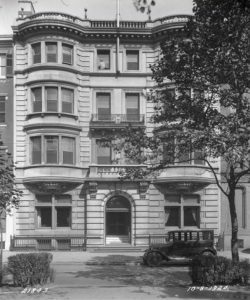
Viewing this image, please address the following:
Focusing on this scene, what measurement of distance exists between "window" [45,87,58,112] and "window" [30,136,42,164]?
7.29 ft

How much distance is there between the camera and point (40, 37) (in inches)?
1222

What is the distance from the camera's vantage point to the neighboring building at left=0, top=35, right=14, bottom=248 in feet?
104

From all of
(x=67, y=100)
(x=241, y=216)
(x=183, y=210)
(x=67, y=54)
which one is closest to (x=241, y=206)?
(x=241, y=216)

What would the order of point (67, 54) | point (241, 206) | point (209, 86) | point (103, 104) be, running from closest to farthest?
point (209, 86)
point (67, 54)
point (241, 206)
point (103, 104)

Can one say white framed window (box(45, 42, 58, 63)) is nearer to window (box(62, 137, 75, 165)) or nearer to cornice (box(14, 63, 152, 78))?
cornice (box(14, 63, 152, 78))

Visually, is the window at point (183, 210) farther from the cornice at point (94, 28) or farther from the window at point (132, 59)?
the cornice at point (94, 28)

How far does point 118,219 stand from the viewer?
1253 inches

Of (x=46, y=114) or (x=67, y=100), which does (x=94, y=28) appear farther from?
(x=46, y=114)

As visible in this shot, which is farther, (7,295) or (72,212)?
(72,212)

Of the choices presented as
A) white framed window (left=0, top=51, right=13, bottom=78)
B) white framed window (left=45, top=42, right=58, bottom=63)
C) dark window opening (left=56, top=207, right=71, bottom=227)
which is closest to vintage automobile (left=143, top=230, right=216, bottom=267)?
dark window opening (left=56, top=207, right=71, bottom=227)

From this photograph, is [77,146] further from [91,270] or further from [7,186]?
[7,186]

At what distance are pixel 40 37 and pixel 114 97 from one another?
6594mm

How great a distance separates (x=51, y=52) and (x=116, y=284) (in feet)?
62.0

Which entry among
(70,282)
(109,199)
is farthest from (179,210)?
(70,282)
